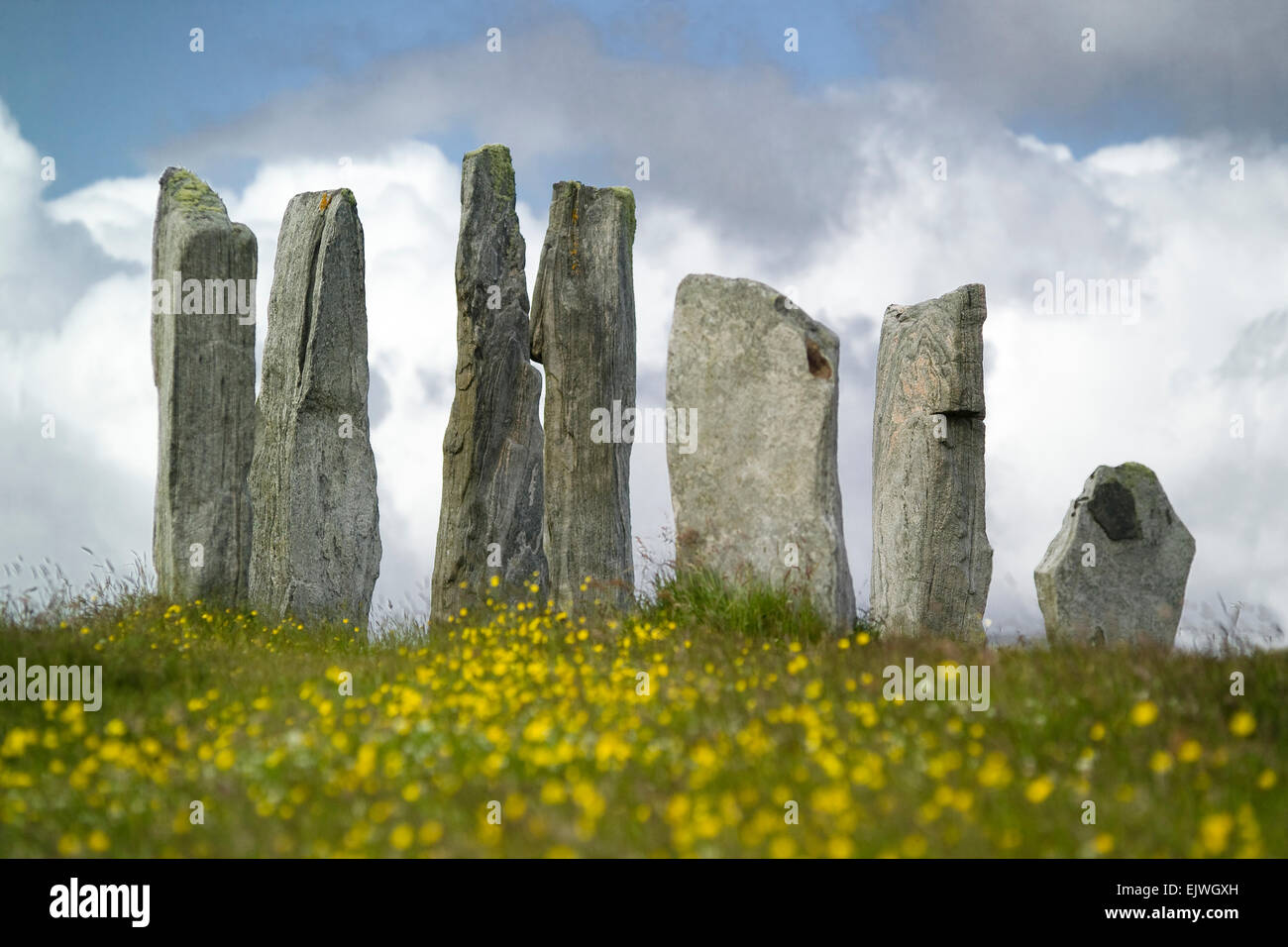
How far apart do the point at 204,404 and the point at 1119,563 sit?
10151mm

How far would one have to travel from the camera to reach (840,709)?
6.70m

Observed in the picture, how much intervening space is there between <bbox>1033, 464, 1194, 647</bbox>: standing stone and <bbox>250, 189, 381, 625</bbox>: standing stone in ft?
24.0

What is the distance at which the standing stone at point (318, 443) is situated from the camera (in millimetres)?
12906

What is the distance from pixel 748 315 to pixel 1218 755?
5591 mm

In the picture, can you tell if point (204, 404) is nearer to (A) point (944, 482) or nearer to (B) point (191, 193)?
(B) point (191, 193)

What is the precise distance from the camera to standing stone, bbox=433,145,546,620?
40.5 feet

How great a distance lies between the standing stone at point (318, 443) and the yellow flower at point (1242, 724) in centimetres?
910
